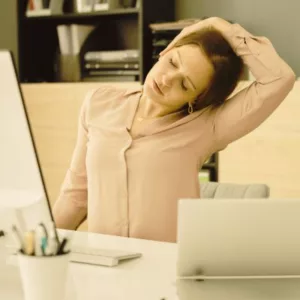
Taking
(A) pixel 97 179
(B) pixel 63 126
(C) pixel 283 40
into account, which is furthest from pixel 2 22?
(A) pixel 97 179

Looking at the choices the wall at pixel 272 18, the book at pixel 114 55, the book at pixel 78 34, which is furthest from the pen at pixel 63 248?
the book at pixel 78 34

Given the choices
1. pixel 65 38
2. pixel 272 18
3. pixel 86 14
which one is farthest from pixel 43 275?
pixel 65 38

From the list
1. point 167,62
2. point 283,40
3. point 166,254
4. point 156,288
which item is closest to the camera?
point 156,288

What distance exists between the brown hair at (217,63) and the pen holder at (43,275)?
0.88m

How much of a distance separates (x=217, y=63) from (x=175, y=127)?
21 centimetres

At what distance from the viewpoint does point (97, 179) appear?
1.82m

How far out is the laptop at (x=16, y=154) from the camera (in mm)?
1214

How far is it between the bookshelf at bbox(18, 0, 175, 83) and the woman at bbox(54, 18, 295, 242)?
5.27ft

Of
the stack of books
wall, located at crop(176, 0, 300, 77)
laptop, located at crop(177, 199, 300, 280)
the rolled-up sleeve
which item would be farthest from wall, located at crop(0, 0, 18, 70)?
laptop, located at crop(177, 199, 300, 280)

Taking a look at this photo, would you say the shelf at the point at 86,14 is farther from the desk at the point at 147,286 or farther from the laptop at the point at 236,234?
the laptop at the point at 236,234

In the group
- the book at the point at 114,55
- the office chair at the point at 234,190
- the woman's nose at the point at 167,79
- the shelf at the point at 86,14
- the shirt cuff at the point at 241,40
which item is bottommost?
the office chair at the point at 234,190

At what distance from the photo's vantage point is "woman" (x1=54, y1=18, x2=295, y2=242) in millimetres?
1747

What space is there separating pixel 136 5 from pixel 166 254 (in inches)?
90.3

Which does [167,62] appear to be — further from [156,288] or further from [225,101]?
[156,288]
